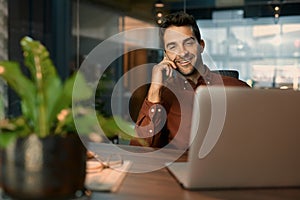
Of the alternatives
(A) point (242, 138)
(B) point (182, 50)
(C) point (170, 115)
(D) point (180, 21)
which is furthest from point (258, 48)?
(A) point (242, 138)

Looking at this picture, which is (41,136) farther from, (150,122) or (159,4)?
(159,4)

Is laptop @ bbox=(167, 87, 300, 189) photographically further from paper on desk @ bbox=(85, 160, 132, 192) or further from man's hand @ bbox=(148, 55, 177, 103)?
man's hand @ bbox=(148, 55, 177, 103)

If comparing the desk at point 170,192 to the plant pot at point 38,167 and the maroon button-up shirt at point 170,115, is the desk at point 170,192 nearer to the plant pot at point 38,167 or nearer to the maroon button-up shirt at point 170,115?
the plant pot at point 38,167

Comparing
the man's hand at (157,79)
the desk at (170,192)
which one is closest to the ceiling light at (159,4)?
the man's hand at (157,79)

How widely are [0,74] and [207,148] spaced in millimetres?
467

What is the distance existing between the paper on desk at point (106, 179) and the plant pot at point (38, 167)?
0.11 metres

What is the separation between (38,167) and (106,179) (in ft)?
0.93

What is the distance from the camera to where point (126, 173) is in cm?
104

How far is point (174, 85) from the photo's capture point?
1.83 metres

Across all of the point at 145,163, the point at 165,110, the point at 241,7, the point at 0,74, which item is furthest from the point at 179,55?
the point at 241,7

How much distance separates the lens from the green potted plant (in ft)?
2.32

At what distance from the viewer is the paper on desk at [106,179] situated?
2.89ft

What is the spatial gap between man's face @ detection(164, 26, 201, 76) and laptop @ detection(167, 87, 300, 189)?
980 mm

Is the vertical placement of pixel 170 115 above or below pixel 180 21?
below
